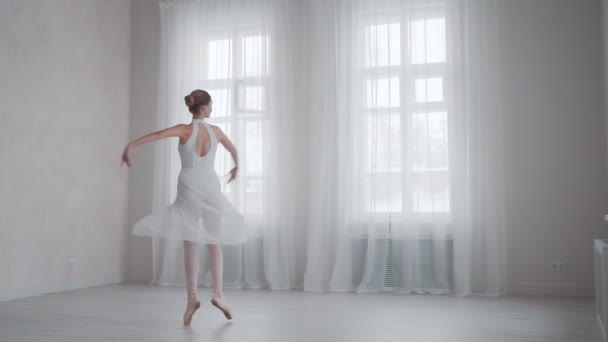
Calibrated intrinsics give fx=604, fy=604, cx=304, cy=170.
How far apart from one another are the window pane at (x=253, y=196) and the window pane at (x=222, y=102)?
733mm

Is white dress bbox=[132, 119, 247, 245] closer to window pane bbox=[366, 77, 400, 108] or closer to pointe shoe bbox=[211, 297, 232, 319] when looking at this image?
pointe shoe bbox=[211, 297, 232, 319]

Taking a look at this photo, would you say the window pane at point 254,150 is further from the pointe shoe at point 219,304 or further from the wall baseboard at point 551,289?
the wall baseboard at point 551,289

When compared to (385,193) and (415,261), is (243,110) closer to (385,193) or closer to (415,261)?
(385,193)

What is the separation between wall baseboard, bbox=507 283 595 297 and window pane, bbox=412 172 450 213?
0.87 metres

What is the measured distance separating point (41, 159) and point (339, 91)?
8.81ft

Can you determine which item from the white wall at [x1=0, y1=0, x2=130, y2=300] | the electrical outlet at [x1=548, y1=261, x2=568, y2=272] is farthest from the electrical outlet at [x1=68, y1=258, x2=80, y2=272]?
the electrical outlet at [x1=548, y1=261, x2=568, y2=272]

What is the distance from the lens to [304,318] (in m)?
3.88

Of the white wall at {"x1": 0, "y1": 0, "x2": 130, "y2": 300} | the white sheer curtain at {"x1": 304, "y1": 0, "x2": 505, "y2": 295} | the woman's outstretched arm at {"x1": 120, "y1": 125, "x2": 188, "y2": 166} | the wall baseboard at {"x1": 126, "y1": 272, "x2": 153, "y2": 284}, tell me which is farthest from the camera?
the wall baseboard at {"x1": 126, "y1": 272, "x2": 153, "y2": 284}

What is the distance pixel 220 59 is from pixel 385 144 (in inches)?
74.6

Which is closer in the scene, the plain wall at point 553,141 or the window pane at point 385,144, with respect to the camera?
the plain wall at point 553,141

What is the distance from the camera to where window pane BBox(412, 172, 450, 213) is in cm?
522

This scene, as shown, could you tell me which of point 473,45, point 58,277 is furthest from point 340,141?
point 58,277

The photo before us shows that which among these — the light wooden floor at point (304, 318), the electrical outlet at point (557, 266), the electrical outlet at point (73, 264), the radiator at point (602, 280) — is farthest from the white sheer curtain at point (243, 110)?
the radiator at point (602, 280)

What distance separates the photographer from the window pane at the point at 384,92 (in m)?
5.40
